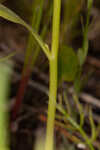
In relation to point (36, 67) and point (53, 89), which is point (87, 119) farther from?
point (53, 89)

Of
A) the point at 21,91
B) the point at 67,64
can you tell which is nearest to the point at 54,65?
the point at 67,64

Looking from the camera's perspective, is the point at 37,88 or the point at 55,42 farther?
the point at 37,88

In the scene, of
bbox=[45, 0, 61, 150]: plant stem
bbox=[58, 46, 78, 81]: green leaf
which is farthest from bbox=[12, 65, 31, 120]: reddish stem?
bbox=[45, 0, 61, 150]: plant stem

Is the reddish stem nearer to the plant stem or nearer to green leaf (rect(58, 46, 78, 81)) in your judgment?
green leaf (rect(58, 46, 78, 81))

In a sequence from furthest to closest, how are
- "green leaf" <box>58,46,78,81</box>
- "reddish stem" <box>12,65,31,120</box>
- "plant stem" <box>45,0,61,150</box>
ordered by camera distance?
"reddish stem" <box>12,65,31,120</box> → "green leaf" <box>58,46,78,81</box> → "plant stem" <box>45,0,61,150</box>

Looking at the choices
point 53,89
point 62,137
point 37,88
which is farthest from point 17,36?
point 53,89

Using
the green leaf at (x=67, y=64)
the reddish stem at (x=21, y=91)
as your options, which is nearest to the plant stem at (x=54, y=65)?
the green leaf at (x=67, y=64)

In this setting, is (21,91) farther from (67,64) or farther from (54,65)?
(54,65)

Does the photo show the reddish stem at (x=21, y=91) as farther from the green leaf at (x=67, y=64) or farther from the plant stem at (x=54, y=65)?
the plant stem at (x=54, y=65)
